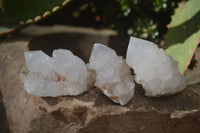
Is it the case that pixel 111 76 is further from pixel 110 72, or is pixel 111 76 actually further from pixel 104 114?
pixel 104 114

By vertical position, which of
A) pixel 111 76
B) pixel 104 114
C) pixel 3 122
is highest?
pixel 111 76

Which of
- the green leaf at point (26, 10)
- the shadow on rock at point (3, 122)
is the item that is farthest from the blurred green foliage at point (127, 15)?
the shadow on rock at point (3, 122)

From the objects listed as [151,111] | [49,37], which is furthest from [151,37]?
[151,111]

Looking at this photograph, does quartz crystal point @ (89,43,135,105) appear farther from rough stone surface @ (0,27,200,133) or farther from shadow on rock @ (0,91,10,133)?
shadow on rock @ (0,91,10,133)

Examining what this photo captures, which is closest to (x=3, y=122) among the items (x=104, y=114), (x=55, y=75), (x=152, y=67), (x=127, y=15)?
(x=55, y=75)

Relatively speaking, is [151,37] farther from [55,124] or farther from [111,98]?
[55,124]

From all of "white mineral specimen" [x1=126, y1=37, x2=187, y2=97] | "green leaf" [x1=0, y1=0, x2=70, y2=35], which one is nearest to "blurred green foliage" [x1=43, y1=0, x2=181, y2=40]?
"green leaf" [x1=0, y1=0, x2=70, y2=35]

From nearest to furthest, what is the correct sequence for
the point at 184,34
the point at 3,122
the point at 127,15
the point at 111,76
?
the point at 111,76
the point at 3,122
the point at 184,34
the point at 127,15
